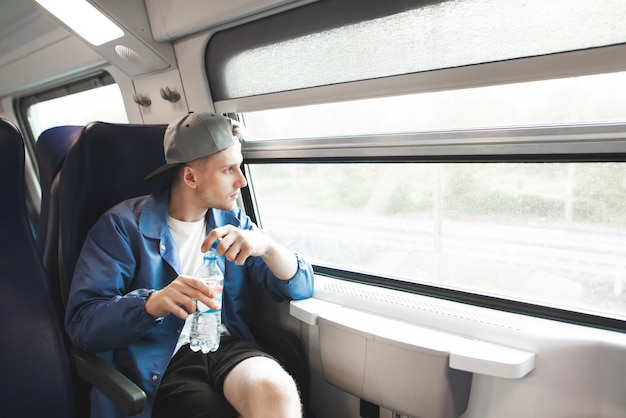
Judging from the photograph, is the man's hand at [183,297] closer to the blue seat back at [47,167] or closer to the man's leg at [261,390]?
the man's leg at [261,390]

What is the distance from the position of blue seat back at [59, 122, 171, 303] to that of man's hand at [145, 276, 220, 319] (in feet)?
1.71

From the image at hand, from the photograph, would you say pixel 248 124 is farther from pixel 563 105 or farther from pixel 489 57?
pixel 563 105

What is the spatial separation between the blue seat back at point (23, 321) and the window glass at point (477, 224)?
1.27m

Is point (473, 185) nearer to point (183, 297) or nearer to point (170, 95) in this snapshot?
point (183, 297)

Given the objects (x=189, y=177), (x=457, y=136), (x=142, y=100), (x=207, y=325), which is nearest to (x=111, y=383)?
(x=207, y=325)

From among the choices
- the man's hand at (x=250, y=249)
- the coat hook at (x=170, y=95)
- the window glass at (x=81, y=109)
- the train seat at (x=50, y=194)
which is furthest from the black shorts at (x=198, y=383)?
the window glass at (x=81, y=109)

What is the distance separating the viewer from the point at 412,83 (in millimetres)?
1538

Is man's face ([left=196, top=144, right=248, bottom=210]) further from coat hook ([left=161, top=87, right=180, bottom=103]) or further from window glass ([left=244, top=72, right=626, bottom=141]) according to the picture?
coat hook ([left=161, top=87, right=180, bottom=103])

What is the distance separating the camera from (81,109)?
371 centimetres

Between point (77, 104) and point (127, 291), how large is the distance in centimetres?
271

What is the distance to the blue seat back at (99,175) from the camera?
1.67 metres

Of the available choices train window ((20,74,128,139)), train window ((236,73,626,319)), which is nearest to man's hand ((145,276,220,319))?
train window ((236,73,626,319))

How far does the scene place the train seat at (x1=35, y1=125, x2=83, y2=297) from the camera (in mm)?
1783

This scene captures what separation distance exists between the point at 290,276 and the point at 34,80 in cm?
302
